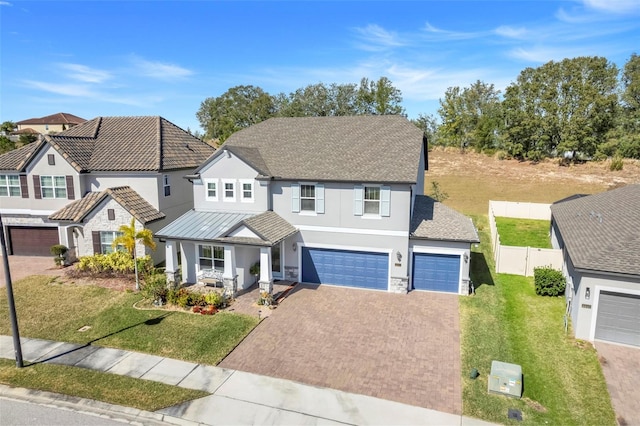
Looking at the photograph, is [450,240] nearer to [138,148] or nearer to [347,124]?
[347,124]

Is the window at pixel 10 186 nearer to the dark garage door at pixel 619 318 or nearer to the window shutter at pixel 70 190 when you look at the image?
the window shutter at pixel 70 190

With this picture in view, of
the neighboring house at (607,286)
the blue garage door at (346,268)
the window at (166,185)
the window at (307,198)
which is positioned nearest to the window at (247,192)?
the window at (307,198)

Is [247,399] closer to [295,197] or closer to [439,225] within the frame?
[295,197]

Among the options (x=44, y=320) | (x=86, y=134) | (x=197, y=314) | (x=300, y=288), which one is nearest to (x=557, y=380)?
(x=300, y=288)

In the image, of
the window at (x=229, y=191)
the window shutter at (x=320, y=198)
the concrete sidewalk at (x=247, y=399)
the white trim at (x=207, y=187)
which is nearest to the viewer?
the concrete sidewalk at (x=247, y=399)

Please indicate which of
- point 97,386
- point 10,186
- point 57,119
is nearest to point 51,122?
point 57,119

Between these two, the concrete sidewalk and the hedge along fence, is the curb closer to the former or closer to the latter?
the concrete sidewalk
